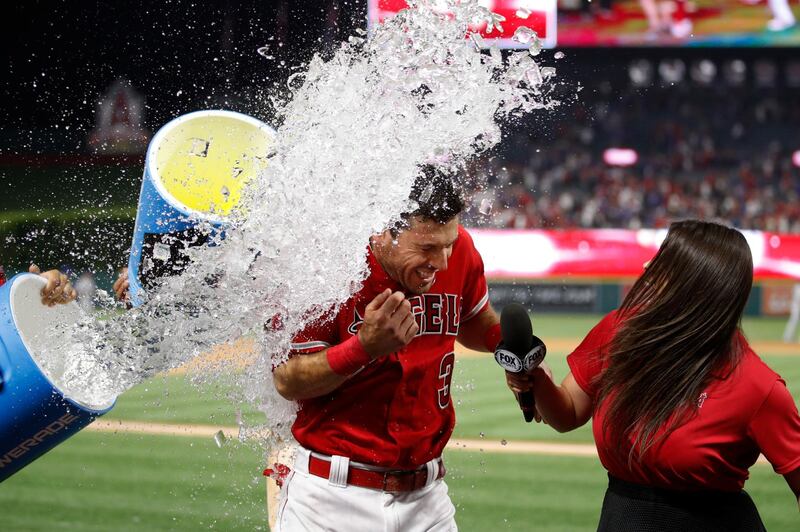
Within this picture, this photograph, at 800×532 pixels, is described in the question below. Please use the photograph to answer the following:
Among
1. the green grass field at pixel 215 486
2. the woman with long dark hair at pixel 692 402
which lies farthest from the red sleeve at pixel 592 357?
the green grass field at pixel 215 486

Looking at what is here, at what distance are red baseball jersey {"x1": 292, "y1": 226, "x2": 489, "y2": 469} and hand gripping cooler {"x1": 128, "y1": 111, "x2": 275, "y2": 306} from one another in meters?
0.59

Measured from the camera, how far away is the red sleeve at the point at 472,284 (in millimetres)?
3465

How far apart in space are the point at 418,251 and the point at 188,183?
113 cm

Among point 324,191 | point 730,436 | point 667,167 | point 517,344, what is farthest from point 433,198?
point 667,167

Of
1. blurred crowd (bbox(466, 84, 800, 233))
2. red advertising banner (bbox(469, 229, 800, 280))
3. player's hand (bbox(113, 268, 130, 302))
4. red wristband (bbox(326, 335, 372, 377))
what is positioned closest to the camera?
red wristband (bbox(326, 335, 372, 377))

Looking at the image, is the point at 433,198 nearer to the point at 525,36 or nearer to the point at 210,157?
the point at 525,36

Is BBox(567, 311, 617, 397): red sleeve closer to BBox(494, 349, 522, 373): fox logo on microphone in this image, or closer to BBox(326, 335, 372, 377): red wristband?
BBox(494, 349, 522, 373): fox logo on microphone

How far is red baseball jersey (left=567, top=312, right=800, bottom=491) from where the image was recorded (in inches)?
103

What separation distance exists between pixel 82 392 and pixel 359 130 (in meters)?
1.42

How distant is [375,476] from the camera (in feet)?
10.2

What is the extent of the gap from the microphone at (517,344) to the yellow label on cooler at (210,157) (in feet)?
3.74

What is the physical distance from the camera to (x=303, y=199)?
3.00 metres

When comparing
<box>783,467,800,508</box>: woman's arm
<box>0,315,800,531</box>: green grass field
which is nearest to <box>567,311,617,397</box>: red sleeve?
<box>783,467,800,508</box>: woman's arm

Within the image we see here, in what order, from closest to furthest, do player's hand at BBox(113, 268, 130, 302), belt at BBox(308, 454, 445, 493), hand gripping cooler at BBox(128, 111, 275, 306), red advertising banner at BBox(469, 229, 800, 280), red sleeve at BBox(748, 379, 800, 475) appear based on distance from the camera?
red sleeve at BBox(748, 379, 800, 475) → belt at BBox(308, 454, 445, 493) → hand gripping cooler at BBox(128, 111, 275, 306) → player's hand at BBox(113, 268, 130, 302) → red advertising banner at BBox(469, 229, 800, 280)
